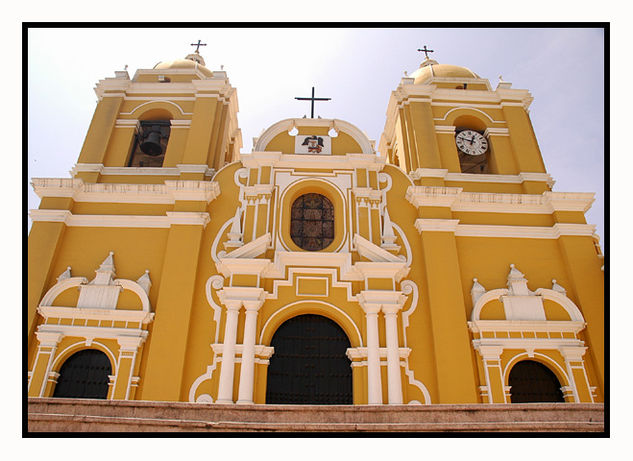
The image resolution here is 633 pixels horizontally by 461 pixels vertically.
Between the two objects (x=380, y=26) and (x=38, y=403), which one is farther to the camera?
(x=380, y=26)

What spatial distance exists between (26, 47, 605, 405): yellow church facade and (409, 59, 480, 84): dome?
9.04 feet

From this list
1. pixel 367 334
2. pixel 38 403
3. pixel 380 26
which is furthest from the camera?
pixel 367 334

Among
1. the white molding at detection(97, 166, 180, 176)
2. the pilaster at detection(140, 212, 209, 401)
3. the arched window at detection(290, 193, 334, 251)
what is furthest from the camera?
the white molding at detection(97, 166, 180, 176)

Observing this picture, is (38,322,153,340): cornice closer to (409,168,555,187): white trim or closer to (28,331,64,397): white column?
(28,331,64,397): white column

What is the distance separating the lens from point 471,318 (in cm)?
1062

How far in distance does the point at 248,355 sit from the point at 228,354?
1.25ft

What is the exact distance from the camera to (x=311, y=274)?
10.9m

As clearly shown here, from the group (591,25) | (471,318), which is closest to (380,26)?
(591,25)

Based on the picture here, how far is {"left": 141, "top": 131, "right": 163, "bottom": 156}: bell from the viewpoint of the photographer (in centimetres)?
1400

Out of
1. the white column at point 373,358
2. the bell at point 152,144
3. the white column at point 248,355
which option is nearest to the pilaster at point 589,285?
the white column at point 373,358

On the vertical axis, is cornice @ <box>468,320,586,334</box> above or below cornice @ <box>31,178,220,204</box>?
below

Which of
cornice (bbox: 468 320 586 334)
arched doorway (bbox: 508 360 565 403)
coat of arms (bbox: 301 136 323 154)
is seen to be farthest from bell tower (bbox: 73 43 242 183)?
arched doorway (bbox: 508 360 565 403)

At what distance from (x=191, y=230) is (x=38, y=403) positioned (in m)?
5.71

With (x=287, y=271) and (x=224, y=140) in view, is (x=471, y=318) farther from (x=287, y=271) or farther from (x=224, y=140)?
(x=224, y=140)
